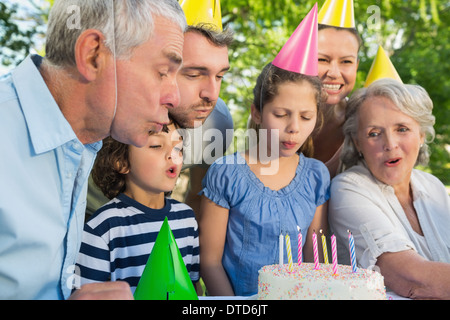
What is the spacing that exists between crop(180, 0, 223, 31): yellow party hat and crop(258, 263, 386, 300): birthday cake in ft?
3.86

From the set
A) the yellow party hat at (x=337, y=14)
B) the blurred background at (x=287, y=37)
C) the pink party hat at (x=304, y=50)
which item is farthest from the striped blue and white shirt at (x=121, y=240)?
the blurred background at (x=287, y=37)

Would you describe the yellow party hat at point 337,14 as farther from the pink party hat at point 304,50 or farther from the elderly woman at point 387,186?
the pink party hat at point 304,50

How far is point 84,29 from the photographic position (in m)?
1.33

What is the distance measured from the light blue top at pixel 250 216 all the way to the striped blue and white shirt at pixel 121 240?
218 millimetres

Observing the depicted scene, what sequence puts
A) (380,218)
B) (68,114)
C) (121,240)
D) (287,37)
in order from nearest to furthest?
(68,114) < (121,240) < (380,218) < (287,37)

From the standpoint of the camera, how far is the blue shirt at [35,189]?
1248 millimetres

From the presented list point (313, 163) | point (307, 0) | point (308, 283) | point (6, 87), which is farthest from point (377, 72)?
point (307, 0)

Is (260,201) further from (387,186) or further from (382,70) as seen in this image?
(382,70)

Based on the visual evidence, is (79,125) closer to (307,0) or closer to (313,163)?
(313,163)

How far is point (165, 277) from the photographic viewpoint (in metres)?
1.46

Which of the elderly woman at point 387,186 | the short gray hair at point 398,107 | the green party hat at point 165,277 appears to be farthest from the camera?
the short gray hair at point 398,107

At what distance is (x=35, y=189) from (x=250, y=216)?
3.63 feet

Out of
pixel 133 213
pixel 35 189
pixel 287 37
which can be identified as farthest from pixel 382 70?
pixel 287 37

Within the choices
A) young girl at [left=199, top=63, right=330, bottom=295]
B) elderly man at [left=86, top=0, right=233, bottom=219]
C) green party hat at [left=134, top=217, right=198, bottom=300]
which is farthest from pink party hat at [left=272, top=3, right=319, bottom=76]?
green party hat at [left=134, top=217, right=198, bottom=300]
